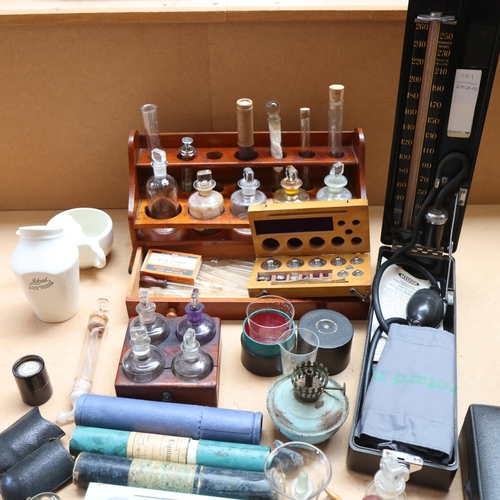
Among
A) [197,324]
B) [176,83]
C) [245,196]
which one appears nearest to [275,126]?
[245,196]

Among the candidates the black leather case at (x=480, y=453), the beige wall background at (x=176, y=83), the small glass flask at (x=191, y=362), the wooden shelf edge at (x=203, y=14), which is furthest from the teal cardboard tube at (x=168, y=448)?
the wooden shelf edge at (x=203, y=14)

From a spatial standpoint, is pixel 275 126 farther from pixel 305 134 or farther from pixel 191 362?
pixel 191 362

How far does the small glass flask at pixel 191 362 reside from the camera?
1.15 metres

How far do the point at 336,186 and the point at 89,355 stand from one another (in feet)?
2.16

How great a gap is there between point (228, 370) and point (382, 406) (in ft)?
1.10

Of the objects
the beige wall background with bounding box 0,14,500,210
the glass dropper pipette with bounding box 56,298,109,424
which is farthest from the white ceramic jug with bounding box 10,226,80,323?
the beige wall background with bounding box 0,14,500,210

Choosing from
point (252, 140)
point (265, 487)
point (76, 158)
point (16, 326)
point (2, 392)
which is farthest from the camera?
point (76, 158)

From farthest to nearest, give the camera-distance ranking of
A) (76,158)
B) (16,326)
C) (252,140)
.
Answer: (76,158), (252,140), (16,326)

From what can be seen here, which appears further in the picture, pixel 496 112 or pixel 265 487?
pixel 496 112

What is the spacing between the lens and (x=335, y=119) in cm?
146

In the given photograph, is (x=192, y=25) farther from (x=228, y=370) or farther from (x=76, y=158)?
(x=228, y=370)

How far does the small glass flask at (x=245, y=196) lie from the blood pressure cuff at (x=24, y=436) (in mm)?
611

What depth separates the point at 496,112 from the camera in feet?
5.05

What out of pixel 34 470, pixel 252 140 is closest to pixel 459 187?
pixel 252 140
